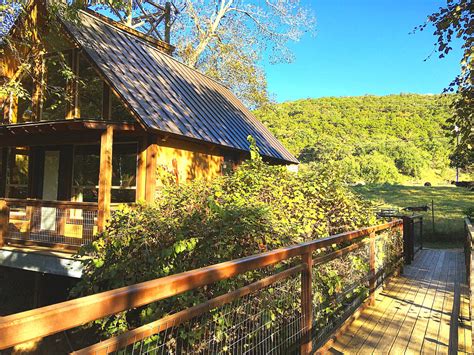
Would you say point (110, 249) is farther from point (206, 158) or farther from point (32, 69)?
point (32, 69)

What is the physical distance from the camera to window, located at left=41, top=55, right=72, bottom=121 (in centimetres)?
1084

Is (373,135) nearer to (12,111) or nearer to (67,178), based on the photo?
(67,178)

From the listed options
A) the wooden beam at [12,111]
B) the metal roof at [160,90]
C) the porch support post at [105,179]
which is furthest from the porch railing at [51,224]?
the wooden beam at [12,111]

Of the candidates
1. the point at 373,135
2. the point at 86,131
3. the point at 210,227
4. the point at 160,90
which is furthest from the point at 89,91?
the point at 373,135

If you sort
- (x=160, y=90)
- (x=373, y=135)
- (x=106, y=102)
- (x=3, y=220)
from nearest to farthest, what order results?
(x=3, y=220), (x=106, y=102), (x=160, y=90), (x=373, y=135)

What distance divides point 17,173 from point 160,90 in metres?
5.60

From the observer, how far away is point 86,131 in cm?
941

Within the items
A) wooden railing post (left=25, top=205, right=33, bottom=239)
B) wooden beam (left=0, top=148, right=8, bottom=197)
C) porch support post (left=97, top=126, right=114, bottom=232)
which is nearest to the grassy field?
porch support post (left=97, top=126, right=114, bottom=232)

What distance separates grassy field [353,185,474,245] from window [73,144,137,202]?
6235 millimetres

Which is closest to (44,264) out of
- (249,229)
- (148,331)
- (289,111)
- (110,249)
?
(110,249)

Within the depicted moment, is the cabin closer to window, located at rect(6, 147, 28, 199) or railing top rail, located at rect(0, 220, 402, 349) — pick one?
window, located at rect(6, 147, 28, 199)

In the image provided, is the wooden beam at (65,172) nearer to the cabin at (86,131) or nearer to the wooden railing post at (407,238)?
the cabin at (86,131)

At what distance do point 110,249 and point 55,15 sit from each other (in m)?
7.44

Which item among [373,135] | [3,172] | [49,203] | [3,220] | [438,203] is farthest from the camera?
[373,135]
